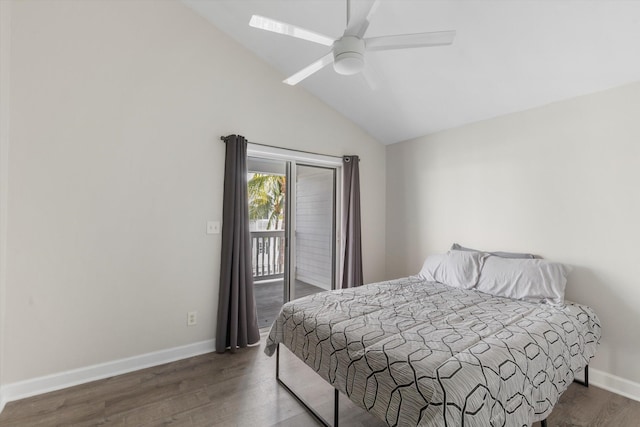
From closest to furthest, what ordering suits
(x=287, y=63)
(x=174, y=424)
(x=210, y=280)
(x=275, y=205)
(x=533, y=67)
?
1. (x=174, y=424)
2. (x=533, y=67)
3. (x=210, y=280)
4. (x=287, y=63)
5. (x=275, y=205)

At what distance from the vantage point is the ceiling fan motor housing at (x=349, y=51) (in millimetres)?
1672

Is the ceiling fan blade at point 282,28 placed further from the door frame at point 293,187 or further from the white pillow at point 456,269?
the white pillow at point 456,269

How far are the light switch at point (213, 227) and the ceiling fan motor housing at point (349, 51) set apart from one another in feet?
6.33

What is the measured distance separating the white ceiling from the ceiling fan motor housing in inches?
31.2

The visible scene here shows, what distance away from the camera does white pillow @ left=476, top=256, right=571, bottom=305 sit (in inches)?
92.7

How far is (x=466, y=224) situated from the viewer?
10.8 ft

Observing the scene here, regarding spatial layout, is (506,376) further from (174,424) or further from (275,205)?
(275,205)

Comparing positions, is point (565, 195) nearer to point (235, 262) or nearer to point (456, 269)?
point (456, 269)

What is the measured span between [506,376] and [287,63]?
10.6 feet

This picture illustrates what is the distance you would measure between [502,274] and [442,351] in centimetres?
153

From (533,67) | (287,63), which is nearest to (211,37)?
(287,63)

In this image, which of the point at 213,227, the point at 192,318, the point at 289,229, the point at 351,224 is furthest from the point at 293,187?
the point at 192,318

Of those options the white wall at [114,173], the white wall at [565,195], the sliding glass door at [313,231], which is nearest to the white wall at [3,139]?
the white wall at [114,173]

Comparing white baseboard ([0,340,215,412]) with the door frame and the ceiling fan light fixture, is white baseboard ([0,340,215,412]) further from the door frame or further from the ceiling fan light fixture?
the ceiling fan light fixture
